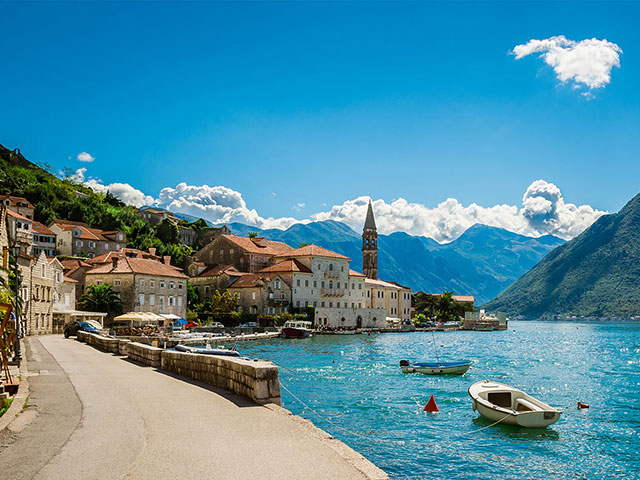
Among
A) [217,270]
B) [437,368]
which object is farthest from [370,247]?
[437,368]

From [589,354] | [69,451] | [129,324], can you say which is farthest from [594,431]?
[129,324]

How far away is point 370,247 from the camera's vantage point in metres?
136

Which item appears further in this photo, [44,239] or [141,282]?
[44,239]

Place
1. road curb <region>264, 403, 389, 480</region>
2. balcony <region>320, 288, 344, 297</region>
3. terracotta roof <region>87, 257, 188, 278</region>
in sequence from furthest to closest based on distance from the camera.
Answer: balcony <region>320, 288, 344, 297</region>
terracotta roof <region>87, 257, 188, 278</region>
road curb <region>264, 403, 389, 480</region>

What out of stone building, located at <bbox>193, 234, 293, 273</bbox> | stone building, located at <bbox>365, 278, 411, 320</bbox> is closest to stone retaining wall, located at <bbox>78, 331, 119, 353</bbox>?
stone building, located at <bbox>193, 234, 293, 273</bbox>

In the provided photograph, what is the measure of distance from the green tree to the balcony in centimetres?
3446

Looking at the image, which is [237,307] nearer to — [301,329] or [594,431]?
[301,329]

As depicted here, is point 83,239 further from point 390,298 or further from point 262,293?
point 390,298

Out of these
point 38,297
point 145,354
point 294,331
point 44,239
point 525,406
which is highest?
point 44,239

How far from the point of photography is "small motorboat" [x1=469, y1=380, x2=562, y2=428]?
20.8 meters

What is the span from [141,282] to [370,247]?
A: 2826 inches

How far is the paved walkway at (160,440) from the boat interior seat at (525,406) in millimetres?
11963

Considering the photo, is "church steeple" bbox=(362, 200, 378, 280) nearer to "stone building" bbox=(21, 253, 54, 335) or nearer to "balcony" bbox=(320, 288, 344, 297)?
"balcony" bbox=(320, 288, 344, 297)

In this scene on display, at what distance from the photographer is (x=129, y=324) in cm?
6575
